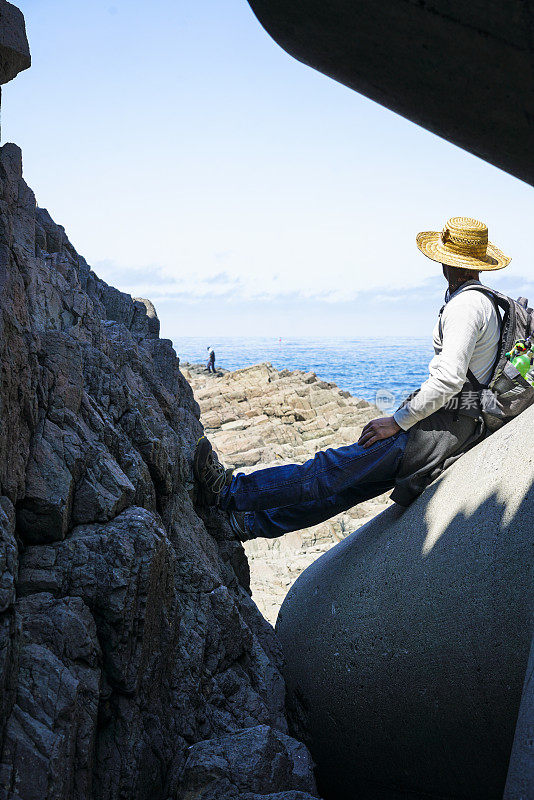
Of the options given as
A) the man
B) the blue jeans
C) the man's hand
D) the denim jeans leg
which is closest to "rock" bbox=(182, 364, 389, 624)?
the denim jeans leg

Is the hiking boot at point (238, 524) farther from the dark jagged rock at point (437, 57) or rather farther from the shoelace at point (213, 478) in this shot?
the dark jagged rock at point (437, 57)

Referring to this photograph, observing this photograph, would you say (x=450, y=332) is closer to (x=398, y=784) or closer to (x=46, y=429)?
(x=46, y=429)

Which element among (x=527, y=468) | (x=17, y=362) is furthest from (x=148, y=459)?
(x=527, y=468)

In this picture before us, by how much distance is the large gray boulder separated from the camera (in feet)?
10.9

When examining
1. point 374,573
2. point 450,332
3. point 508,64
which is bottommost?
point 374,573

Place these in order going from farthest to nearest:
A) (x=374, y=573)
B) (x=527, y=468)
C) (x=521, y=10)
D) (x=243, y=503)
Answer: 1. (x=243, y=503)
2. (x=374, y=573)
3. (x=527, y=468)
4. (x=521, y=10)

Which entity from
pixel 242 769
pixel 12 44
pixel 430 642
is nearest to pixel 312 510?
pixel 430 642

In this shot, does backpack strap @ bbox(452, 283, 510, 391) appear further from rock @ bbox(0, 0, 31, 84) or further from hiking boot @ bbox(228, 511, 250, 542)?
rock @ bbox(0, 0, 31, 84)

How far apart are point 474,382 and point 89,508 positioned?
2.34m

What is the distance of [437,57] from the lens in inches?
68.7

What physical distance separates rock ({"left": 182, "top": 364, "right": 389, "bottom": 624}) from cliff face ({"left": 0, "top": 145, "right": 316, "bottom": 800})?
3452 millimetres

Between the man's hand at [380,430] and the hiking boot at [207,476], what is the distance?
1.09 meters

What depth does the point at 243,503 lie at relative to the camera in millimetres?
4723

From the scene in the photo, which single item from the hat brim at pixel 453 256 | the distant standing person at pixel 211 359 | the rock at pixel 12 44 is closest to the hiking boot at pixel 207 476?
the hat brim at pixel 453 256
